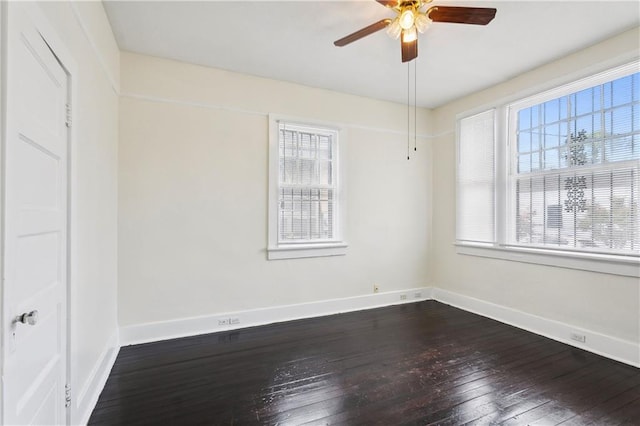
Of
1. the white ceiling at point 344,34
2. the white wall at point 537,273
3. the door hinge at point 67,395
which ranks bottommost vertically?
the door hinge at point 67,395

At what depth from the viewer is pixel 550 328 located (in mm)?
3189

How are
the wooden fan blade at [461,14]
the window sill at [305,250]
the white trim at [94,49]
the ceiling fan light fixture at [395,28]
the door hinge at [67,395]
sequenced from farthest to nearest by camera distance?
the window sill at [305,250]
the ceiling fan light fixture at [395,28]
the wooden fan blade at [461,14]
the white trim at [94,49]
the door hinge at [67,395]

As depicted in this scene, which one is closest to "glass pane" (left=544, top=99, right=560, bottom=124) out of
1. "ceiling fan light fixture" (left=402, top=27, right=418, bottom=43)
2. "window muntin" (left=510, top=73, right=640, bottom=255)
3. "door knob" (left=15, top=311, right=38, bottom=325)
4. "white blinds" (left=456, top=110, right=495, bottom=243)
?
"window muntin" (left=510, top=73, right=640, bottom=255)

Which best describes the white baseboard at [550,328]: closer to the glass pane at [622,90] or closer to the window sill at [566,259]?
the window sill at [566,259]

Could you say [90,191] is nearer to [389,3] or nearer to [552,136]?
[389,3]

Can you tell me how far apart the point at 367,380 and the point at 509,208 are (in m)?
2.74

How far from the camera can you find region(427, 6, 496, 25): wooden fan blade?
1869 mm

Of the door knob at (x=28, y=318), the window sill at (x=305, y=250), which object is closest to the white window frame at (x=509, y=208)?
the window sill at (x=305, y=250)

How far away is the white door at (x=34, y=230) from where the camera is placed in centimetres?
107

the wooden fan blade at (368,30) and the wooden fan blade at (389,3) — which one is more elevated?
the wooden fan blade at (389,3)

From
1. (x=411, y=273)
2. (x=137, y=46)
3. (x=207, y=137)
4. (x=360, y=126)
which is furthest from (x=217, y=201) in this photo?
(x=411, y=273)

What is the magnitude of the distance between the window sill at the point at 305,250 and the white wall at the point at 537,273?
1663mm

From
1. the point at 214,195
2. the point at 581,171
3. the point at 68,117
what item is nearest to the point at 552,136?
the point at 581,171

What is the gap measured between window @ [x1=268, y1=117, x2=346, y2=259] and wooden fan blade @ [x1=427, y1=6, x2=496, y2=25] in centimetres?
207
